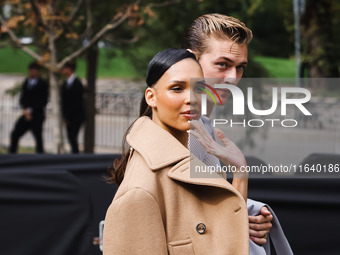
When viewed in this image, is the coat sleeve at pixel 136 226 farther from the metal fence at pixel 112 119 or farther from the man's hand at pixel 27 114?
the metal fence at pixel 112 119

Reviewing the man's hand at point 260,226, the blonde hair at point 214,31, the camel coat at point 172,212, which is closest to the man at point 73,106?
the blonde hair at point 214,31

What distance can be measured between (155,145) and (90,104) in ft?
33.5

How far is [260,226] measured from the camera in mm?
2334

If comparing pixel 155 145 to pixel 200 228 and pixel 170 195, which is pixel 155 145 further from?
pixel 200 228

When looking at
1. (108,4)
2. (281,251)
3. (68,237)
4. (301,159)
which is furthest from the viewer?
(108,4)

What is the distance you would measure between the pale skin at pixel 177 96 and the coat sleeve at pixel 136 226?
30 centimetres

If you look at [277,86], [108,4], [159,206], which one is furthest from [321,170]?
[108,4]

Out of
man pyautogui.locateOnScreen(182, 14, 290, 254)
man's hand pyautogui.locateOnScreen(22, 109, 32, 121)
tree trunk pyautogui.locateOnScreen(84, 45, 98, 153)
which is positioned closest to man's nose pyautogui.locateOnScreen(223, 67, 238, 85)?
man pyautogui.locateOnScreen(182, 14, 290, 254)

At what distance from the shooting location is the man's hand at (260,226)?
2.32 metres

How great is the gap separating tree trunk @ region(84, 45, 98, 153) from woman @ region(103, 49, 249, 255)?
32.7 ft

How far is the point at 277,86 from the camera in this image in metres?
2.73

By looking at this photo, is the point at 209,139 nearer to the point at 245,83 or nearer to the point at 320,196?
the point at 245,83

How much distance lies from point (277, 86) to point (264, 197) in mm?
1175

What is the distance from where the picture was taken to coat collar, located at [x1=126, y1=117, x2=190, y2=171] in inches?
80.0
